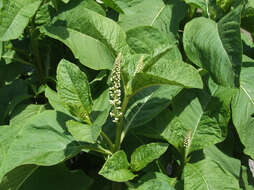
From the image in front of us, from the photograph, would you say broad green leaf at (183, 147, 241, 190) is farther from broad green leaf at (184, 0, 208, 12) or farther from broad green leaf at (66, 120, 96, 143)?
broad green leaf at (184, 0, 208, 12)

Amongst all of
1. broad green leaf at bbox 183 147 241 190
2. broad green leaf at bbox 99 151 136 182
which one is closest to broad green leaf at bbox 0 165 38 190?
broad green leaf at bbox 99 151 136 182

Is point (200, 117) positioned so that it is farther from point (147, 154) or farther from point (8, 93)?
point (8, 93)

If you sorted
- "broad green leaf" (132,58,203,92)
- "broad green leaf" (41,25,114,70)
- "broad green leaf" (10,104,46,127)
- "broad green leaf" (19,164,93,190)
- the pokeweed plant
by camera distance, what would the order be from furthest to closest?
1. "broad green leaf" (10,104,46,127)
2. "broad green leaf" (19,164,93,190)
3. "broad green leaf" (41,25,114,70)
4. the pokeweed plant
5. "broad green leaf" (132,58,203,92)

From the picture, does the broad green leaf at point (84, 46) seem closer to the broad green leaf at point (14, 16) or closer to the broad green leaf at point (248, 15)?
the broad green leaf at point (14, 16)

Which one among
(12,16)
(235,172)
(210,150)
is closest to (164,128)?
(210,150)

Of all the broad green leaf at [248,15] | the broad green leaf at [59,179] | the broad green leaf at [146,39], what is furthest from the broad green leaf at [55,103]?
the broad green leaf at [248,15]

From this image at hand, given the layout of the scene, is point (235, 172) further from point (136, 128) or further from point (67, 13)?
point (67, 13)

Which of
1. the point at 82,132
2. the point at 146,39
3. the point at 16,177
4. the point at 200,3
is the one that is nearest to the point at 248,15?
the point at 200,3
